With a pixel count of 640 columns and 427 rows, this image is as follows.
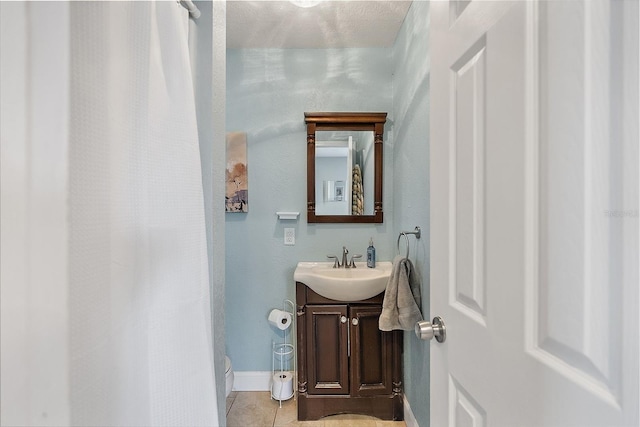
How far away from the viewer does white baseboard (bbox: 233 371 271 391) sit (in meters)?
2.09

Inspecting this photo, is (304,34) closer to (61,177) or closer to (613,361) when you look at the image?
(61,177)

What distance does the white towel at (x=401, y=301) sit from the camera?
4.90ft

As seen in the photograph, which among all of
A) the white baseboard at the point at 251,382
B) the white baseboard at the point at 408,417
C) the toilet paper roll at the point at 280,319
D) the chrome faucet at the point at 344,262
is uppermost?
the chrome faucet at the point at 344,262

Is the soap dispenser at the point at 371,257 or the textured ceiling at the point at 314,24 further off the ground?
the textured ceiling at the point at 314,24

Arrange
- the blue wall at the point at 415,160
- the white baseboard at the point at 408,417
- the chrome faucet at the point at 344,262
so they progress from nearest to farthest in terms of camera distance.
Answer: the blue wall at the point at 415,160, the white baseboard at the point at 408,417, the chrome faucet at the point at 344,262

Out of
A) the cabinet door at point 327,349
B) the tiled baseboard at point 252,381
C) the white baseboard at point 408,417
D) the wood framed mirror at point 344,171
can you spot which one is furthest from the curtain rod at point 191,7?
the tiled baseboard at point 252,381

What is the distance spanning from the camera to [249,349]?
213cm

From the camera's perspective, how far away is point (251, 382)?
2096 mm

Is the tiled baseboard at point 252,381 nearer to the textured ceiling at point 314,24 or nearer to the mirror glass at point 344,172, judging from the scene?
the mirror glass at point 344,172

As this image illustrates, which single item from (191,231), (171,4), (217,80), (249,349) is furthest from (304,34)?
(249,349)

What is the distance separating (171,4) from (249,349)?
2134mm

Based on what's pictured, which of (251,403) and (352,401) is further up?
(352,401)

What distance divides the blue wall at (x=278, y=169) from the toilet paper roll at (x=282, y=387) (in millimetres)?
179

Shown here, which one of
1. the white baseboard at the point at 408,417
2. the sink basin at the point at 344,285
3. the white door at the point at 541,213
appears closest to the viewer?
the white door at the point at 541,213
